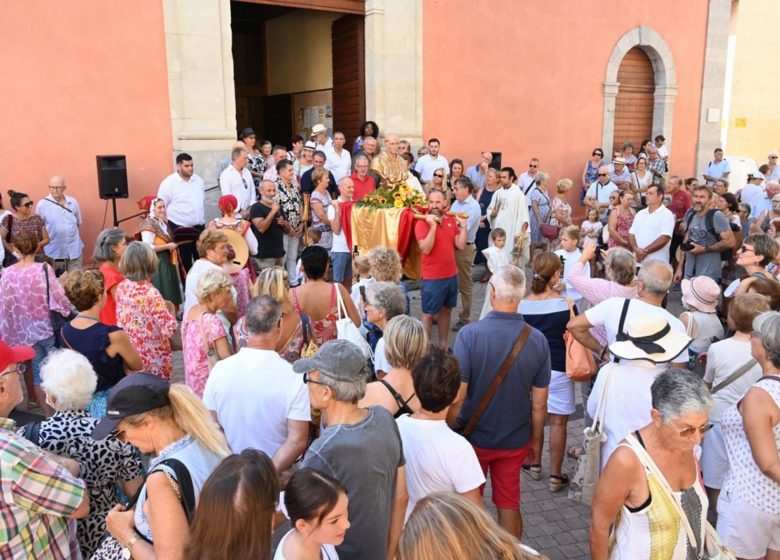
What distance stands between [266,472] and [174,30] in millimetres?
9405

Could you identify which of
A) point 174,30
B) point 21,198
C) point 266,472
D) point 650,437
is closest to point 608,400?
point 650,437

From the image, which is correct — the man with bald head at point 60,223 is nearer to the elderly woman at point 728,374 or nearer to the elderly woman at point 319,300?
the elderly woman at point 319,300

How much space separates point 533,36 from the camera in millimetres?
14117

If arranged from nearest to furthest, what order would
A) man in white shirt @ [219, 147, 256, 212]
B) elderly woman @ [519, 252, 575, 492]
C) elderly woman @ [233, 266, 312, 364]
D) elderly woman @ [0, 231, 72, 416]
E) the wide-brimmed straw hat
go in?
the wide-brimmed straw hat → elderly woman @ [233, 266, 312, 364] → elderly woman @ [519, 252, 575, 492] → elderly woman @ [0, 231, 72, 416] → man in white shirt @ [219, 147, 256, 212]

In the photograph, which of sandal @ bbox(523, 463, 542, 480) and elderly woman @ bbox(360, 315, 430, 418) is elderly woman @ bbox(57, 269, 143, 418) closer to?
elderly woman @ bbox(360, 315, 430, 418)

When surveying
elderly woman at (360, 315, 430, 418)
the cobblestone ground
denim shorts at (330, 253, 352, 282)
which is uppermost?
elderly woman at (360, 315, 430, 418)

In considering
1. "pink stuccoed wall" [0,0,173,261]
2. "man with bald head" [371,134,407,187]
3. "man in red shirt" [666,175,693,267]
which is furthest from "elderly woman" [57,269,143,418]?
"man in red shirt" [666,175,693,267]

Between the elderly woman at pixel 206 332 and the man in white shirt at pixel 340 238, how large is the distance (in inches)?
147

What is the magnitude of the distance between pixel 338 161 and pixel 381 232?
13.6 feet

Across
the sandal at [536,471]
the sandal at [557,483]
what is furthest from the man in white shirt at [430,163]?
the sandal at [557,483]

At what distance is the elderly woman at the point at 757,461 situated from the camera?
9.41 ft

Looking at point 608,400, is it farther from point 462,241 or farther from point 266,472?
point 462,241

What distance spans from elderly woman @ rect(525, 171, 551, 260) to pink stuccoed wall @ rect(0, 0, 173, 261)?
19.4 ft

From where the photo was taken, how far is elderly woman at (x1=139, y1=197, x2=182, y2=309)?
24.8 feet
